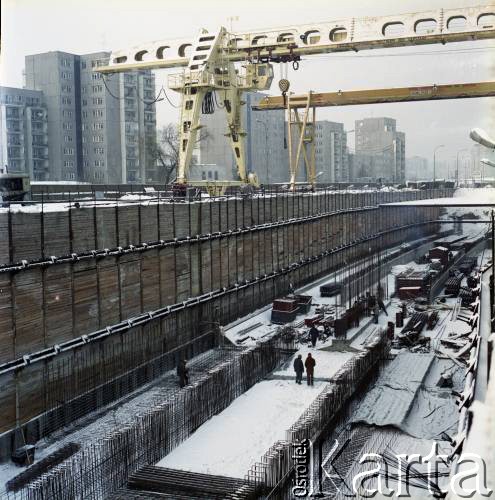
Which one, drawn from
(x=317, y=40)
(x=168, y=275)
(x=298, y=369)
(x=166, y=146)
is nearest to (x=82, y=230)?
(x=168, y=275)

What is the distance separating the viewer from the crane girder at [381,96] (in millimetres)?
35031

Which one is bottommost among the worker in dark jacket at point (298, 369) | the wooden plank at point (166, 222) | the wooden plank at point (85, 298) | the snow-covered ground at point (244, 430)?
the snow-covered ground at point (244, 430)

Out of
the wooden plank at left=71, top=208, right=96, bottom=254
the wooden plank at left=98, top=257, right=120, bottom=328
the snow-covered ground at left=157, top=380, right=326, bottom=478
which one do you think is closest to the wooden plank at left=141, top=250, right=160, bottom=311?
the wooden plank at left=98, top=257, right=120, bottom=328

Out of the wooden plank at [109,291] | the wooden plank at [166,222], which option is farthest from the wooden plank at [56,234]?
the wooden plank at [166,222]

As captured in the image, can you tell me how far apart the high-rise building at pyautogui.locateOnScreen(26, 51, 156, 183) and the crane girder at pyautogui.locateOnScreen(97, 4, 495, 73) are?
2642 cm

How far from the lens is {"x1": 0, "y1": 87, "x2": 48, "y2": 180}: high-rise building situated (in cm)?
5206

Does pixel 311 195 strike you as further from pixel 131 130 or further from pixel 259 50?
pixel 131 130

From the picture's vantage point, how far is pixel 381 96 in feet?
120

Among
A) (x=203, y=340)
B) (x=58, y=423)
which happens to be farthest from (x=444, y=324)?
(x=58, y=423)

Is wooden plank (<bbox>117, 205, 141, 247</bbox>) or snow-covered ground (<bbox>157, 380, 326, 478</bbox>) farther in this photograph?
wooden plank (<bbox>117, 205, 141, 247</bbox>)

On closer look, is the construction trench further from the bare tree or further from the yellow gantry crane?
the bare tree

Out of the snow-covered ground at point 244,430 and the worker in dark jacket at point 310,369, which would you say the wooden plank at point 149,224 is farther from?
the worker in dark jacket at point 310,369

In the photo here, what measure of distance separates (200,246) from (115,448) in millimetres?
11284

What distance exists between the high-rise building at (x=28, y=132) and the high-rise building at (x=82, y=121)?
30.3 inches
